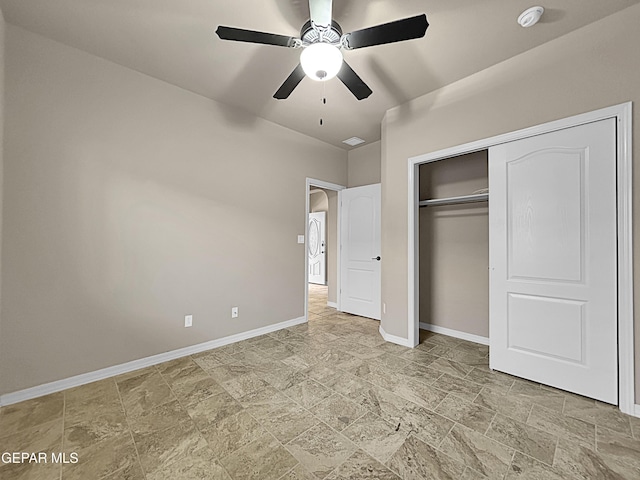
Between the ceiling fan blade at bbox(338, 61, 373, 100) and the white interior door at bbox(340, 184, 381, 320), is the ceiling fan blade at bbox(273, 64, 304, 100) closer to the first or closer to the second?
the ceiling fan blade at bbox(338, 61, 373, 100)

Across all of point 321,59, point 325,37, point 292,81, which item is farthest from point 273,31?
point 321,59

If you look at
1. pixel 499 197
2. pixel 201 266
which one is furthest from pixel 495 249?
pixel 201 266

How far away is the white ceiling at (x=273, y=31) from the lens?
1.86 meters

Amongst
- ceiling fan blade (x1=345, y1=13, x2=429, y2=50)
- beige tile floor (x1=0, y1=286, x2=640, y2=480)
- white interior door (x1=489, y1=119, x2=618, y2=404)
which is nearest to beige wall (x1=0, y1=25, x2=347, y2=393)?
beige tile floor (x1=0, y1=286, x2=640, y2=480)

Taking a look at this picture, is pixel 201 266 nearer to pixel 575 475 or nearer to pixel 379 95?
pixel 379 95

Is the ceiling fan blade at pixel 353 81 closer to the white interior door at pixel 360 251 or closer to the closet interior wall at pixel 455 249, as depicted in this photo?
the closet interior wall at pixel 455 249

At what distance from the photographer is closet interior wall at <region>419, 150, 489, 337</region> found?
325cm

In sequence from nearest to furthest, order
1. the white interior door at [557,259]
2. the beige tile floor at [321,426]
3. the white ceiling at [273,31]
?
the beige tile floor at [321,426] < the white ceiling at [273,31] < the white interior door at [557,259]

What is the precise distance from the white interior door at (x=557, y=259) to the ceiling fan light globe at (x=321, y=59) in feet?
5.97

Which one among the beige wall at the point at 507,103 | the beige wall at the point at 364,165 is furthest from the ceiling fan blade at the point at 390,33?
the beige wall at the point at 364,165

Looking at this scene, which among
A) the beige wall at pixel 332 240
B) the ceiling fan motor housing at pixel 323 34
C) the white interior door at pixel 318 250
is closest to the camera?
the ceiling fan motor housing at pixel 323 34

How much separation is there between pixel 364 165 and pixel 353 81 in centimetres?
267

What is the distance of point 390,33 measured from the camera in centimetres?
158

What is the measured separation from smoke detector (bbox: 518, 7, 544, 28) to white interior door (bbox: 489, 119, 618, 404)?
2.82ft
